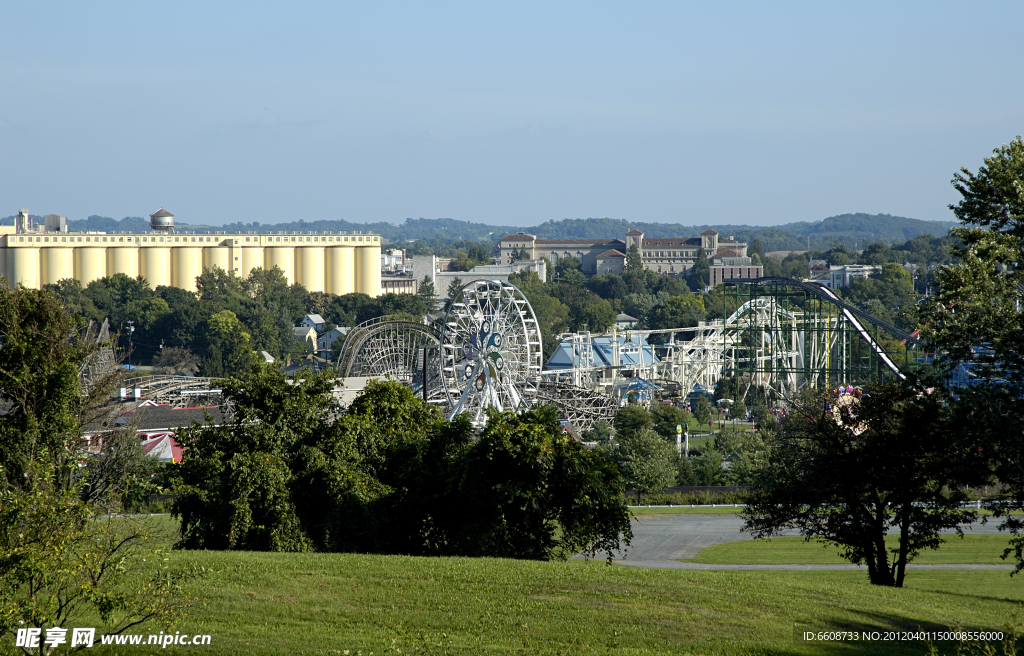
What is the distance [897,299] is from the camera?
138 metres

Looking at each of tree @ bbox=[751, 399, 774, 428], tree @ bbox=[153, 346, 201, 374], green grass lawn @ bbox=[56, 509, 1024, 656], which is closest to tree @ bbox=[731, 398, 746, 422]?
tree @ bbox=[751, 399, 774, 428]

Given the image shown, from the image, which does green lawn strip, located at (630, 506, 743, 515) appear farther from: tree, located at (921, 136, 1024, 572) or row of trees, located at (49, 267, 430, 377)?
row of trees, located at (49, 267, 430, 377)

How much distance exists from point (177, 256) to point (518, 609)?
126 metres

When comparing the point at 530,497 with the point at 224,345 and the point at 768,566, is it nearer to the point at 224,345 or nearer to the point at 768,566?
the point at 768,566

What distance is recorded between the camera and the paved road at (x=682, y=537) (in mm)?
30297

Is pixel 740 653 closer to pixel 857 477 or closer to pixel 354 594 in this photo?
pixel 354 594

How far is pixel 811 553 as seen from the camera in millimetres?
32281

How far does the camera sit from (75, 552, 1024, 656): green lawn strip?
518 inches

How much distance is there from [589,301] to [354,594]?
13153 cm

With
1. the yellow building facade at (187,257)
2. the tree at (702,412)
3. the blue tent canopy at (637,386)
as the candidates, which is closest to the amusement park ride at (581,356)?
the blue tent canopy at (637,386)

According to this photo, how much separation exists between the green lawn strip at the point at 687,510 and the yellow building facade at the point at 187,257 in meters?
96.5

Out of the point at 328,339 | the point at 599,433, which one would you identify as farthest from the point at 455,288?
the point at 599,433

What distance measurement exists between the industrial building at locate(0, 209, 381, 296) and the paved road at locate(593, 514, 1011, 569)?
10077 cm

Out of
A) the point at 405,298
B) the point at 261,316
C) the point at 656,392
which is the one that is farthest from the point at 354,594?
the point at 405,298
